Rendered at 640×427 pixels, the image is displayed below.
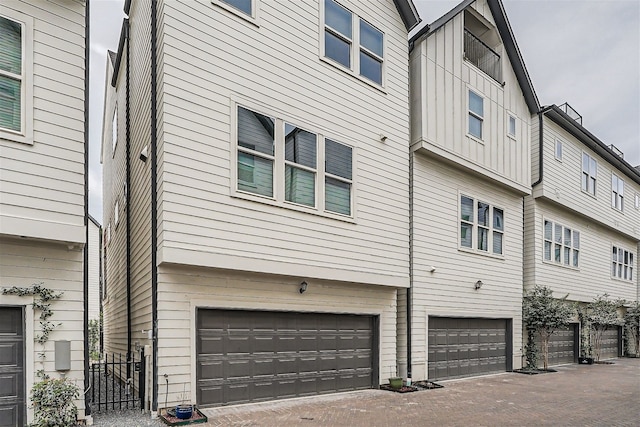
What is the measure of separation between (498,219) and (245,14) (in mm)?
10182

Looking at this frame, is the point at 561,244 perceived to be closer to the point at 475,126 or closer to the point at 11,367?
the point at 475,126

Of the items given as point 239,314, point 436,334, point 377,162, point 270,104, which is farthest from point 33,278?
point 436,334

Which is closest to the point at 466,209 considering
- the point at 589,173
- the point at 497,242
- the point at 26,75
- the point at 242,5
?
the point at 497,242

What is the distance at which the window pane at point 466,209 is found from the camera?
13.6 meters

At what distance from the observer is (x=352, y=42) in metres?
10.7

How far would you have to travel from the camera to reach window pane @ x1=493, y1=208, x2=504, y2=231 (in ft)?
48.2

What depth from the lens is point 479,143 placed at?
13.8 m

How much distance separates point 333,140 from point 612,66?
16.3m

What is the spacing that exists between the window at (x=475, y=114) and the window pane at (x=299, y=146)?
6.21m

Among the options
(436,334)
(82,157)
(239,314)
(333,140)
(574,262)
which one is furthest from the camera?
(574,262)

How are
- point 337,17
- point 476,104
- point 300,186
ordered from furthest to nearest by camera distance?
point 476,104 < point 337,17 < point 300,186

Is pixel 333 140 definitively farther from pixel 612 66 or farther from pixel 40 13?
pixel 612 66

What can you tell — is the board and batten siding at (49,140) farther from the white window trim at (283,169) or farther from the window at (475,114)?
the window at (475,114)

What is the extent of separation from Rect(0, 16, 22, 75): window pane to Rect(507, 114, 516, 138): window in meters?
13.5
